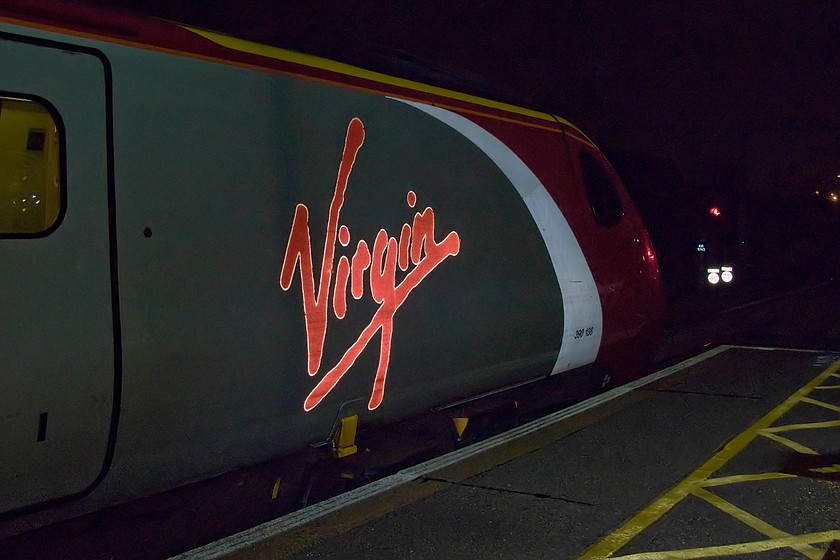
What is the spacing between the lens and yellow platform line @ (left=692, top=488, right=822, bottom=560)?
12.8ft

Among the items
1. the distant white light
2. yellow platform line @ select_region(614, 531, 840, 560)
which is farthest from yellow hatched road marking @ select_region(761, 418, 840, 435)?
the distant white light

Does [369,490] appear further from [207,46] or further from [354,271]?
[207,46]

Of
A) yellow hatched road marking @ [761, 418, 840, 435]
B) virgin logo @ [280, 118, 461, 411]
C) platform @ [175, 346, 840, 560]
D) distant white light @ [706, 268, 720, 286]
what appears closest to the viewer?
platform @ [175, 346, 840, 560]

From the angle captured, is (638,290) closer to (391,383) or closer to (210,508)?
(391,383)

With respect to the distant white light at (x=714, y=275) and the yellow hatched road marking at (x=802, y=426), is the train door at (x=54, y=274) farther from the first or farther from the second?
the distant white light at (x=714, y=275)

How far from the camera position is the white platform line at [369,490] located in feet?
13.3

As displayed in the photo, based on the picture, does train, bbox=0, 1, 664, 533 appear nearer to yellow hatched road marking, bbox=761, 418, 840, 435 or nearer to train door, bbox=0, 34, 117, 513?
train door, bbox=0, 34, 117, 513

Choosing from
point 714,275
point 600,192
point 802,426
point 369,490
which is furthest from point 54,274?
point 714,275

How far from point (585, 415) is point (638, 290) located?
56.1 inches

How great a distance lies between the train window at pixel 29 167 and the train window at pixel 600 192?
488 cm

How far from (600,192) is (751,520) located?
368 cm

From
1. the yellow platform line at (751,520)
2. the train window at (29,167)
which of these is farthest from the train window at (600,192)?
the train window at (29,167)

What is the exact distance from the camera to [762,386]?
27.9 ft

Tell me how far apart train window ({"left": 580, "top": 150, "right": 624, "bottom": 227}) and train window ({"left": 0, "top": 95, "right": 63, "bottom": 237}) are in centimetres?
488
